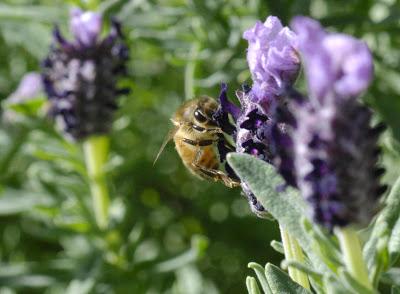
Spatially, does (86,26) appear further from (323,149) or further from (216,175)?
(323,149)

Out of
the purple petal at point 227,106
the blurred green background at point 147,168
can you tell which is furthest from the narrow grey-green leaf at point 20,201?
the purple petal at point 227,106

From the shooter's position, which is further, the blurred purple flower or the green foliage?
the blurred purple flower

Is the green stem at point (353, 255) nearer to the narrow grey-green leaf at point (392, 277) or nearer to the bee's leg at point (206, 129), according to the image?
the narrow grey-green leaf at point (392, 277)

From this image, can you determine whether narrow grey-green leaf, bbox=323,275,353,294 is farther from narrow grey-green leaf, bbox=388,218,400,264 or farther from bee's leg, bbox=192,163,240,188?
bee's leg, bbox=192,163,240,188

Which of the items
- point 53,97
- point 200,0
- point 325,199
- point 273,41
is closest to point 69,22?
point 53,97

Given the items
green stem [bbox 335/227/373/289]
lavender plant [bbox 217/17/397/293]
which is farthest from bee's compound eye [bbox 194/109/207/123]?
green stem [bbox 335/227/373/289]

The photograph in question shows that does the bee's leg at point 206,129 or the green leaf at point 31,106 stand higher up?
the green leaf at point 31,106

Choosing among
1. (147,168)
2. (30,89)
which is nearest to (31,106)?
(30,89)
